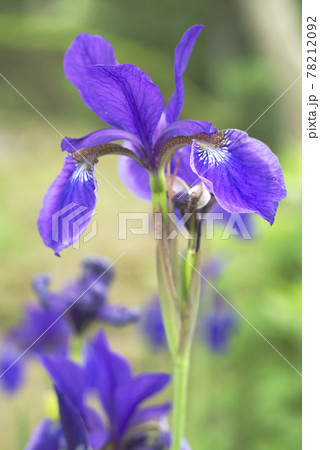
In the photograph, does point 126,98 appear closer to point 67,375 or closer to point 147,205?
point 67,375

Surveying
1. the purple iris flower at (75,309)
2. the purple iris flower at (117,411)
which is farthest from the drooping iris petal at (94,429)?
the purple iris flower at (75,309)

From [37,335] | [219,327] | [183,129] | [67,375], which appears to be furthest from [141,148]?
[219,327]

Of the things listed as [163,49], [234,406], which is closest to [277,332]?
[234,406]

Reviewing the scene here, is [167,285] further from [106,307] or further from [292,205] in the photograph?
[292,205]

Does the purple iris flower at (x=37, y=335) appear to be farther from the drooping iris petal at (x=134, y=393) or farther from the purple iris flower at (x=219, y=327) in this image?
the purple iris flower at (x=219, y=327)

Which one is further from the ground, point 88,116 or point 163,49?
point 163,49
